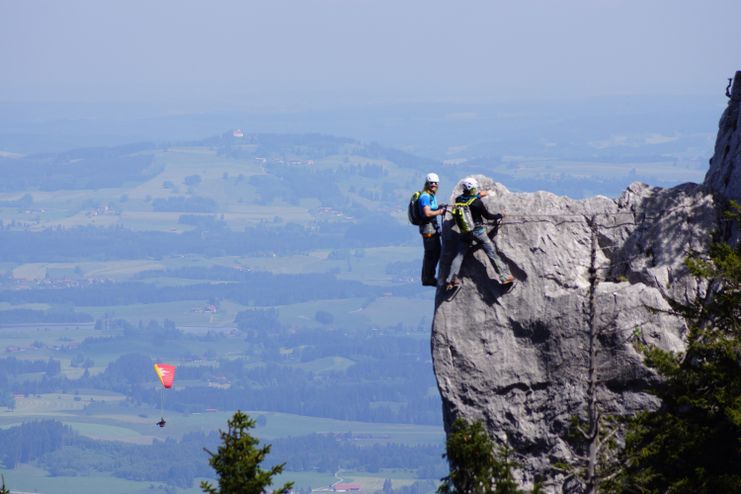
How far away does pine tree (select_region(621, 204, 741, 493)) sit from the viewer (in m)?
20.1

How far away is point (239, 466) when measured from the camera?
2095 cm

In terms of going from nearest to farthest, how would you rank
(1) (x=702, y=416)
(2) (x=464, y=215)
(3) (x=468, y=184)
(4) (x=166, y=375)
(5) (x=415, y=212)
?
(1) (x=702, y=416)
(2) (x=464, y=215)
(3) (x=468, y=184)
(5) (x=415, y=212)
(4) (x=166, y=375)

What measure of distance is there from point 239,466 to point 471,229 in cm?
763

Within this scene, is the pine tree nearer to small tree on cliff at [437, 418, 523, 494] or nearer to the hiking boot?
small tree on cliff at [437, 418, 523, 494]

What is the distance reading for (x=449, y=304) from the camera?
26.7m

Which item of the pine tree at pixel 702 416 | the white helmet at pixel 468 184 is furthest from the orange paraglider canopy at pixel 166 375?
the pine tree at pixel 702 416

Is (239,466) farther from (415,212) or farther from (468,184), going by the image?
(468,184)

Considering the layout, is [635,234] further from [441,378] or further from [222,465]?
[222,465]

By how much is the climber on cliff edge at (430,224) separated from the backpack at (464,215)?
595 mm

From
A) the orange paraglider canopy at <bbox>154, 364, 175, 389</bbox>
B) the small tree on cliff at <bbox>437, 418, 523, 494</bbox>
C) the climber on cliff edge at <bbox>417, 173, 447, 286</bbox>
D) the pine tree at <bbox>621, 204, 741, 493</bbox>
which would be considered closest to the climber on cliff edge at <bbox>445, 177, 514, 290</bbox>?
the climber on cliff edge at <bbox>417, 173, 447, 286</bbox>

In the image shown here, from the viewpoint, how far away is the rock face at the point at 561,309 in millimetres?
25250

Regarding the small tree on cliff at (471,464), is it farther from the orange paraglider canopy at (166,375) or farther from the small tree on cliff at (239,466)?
the orange paraglider canopy at (166,375)

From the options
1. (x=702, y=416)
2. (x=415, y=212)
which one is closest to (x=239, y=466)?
(x=702, y=416)

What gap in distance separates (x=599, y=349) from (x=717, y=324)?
3868 mm
